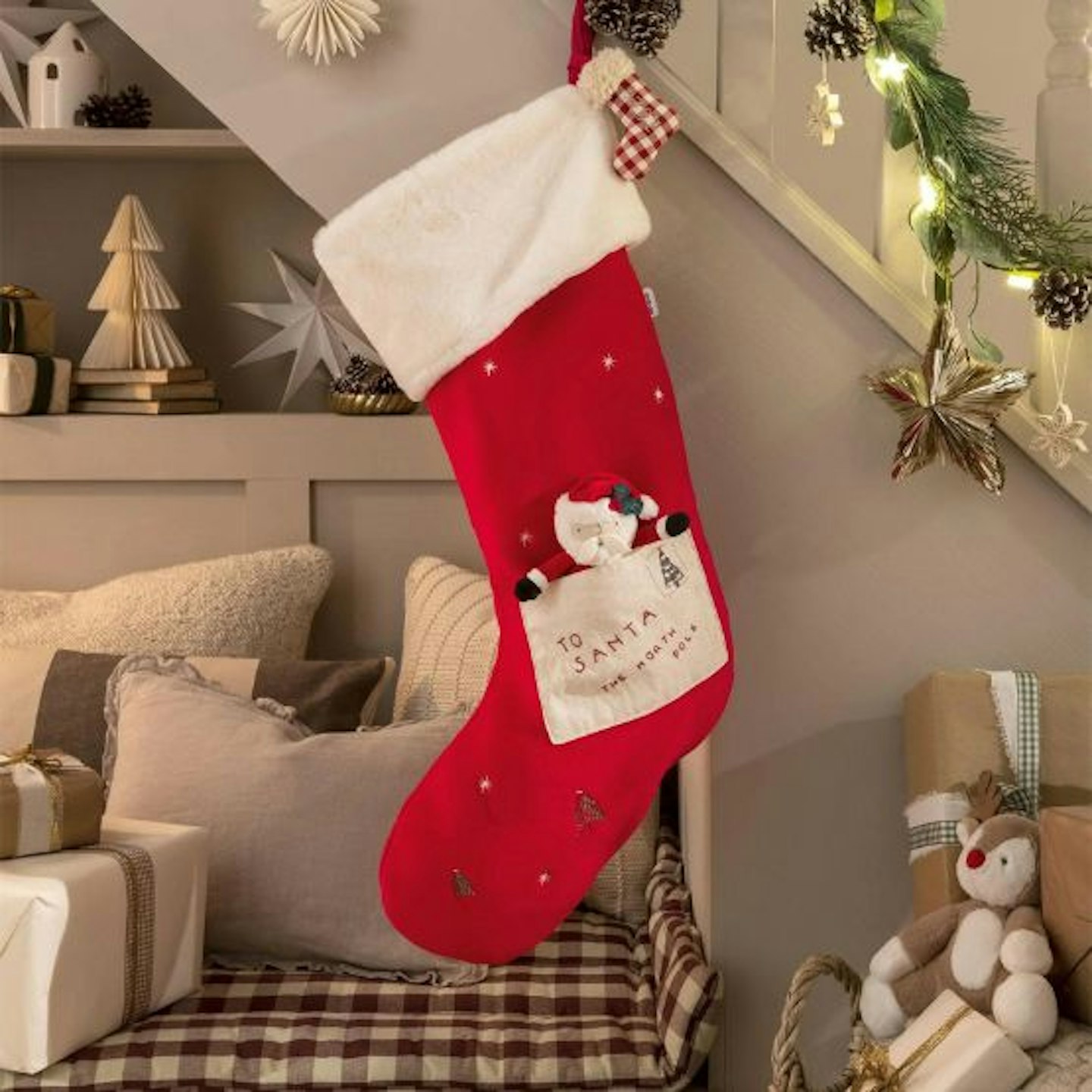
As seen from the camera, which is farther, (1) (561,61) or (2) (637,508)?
(1) (561,61)

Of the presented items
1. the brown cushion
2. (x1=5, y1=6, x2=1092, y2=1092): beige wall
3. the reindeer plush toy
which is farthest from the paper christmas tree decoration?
the reindeer plush toy

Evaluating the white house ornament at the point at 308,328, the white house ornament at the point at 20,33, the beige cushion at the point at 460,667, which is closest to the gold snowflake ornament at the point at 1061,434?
the beige cushion at the point at 460,667

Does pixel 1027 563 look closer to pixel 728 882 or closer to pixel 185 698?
pixel 728 882

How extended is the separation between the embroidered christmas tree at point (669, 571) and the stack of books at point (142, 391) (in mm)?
1154

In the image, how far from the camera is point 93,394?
108 inches

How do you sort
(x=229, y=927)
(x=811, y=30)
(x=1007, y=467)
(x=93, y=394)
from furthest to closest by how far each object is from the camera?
(x=93, y=394)
(x=229, y=927)
(x=1007, y=467)
(x=811, y=30)

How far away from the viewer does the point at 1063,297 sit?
1.74 m

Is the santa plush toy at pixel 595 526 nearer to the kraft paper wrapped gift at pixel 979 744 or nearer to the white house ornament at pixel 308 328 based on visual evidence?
the kraft paper wrapped gift at pixel 979 744

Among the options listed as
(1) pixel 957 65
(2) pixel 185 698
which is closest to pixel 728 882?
(2) pixel 185 698

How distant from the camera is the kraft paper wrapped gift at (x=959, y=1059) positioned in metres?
1.42

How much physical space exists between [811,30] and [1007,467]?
1.63 ft

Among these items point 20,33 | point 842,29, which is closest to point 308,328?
point 20,33

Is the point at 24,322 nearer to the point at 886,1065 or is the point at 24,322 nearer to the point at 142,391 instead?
the point at 142,391

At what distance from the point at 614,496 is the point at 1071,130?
58 centimetres
